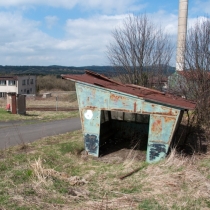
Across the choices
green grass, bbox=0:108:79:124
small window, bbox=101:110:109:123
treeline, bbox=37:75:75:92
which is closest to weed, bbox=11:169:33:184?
small window, bbox=101:110:109:123

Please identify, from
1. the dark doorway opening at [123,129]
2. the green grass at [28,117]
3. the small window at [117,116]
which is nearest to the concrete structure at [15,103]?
the green grass at [28,117]

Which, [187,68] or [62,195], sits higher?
[187,68]

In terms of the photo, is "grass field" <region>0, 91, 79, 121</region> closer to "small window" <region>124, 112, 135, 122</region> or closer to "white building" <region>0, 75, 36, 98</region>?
"small window" <region>124, 112, 135, 122</region>

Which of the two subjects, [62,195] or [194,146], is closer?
[62,195]

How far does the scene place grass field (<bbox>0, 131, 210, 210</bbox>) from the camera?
459 centimetres

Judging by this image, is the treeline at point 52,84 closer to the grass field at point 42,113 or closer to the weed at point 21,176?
the grass field at point 42,113

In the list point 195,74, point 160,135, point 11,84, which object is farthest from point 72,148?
point 11,84

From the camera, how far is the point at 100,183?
5.78m

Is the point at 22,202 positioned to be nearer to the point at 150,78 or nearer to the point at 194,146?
the point at 194,146

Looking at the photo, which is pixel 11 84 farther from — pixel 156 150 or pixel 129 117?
pixel 156 150

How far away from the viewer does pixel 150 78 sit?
626 inches

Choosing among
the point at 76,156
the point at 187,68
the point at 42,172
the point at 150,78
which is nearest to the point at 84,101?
the point at 76,156

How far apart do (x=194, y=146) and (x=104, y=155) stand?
3.18 meters

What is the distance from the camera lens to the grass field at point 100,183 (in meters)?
4.59
